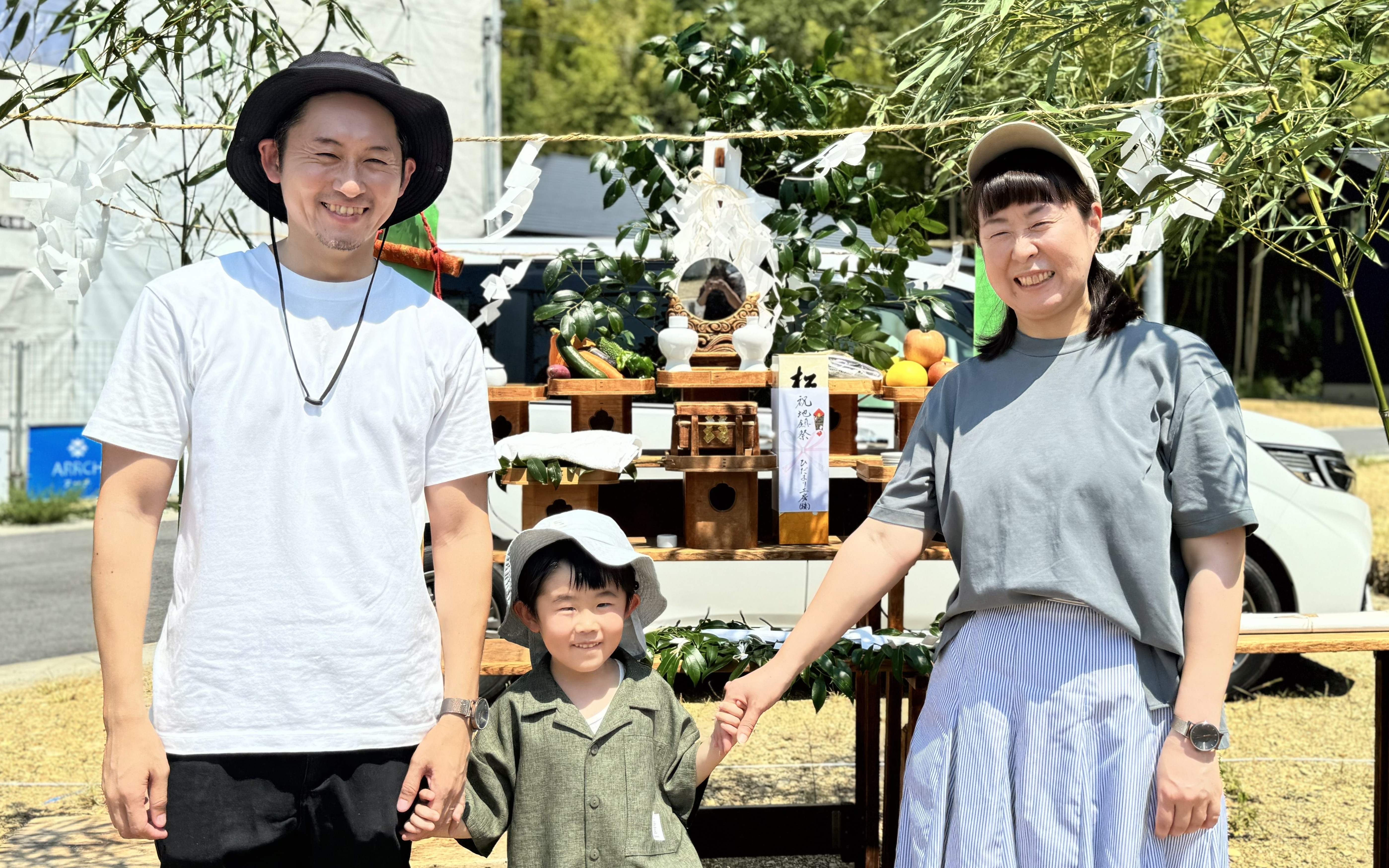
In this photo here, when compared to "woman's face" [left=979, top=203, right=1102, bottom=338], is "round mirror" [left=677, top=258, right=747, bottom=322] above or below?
above

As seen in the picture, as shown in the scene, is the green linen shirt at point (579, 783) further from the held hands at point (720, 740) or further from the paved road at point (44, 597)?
the paved road at point (44, 597)

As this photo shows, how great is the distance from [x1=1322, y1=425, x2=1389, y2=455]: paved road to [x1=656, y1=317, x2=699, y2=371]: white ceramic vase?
11520mm

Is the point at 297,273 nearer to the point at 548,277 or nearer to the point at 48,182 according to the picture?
the point at 48,182

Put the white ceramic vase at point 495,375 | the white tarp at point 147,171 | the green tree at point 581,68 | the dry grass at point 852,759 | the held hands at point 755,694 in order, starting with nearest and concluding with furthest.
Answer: the held hands at point 755,694 < the white ceramic vase at point 495,375 < the dry grass at point 852,759 < the white tarp at point 147,171 < the green tree at point 581,68

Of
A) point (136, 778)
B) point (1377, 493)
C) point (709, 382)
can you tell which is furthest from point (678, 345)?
point (1377, 493)

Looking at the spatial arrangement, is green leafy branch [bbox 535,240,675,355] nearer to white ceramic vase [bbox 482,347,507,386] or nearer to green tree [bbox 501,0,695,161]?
white ceramic vase [bbox 482,347,507,386]

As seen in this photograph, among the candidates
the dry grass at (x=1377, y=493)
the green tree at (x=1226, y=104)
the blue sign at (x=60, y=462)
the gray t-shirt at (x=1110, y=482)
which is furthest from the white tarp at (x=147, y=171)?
the dry grass at (x=1377, y=493)

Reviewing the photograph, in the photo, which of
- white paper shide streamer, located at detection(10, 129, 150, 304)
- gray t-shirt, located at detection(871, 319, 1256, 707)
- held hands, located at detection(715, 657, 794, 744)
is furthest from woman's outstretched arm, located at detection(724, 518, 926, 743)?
white paper shide streamer, located at detection(10, 129, 150, 304)

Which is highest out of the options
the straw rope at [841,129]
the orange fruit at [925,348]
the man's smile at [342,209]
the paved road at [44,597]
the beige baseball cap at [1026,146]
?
the straw rope at [841,129]

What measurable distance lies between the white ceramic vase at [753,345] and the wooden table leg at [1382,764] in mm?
1526

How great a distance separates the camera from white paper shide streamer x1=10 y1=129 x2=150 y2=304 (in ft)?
7.85

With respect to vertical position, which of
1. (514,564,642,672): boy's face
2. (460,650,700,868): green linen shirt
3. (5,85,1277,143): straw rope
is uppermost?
(5,85,1277,143): straw rope

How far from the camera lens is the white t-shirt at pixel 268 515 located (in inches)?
58.6

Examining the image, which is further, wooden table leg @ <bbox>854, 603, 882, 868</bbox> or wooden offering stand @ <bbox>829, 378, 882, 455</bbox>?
wooden offering stand @ <bbox>829, 378, 882, 455</bbox>
